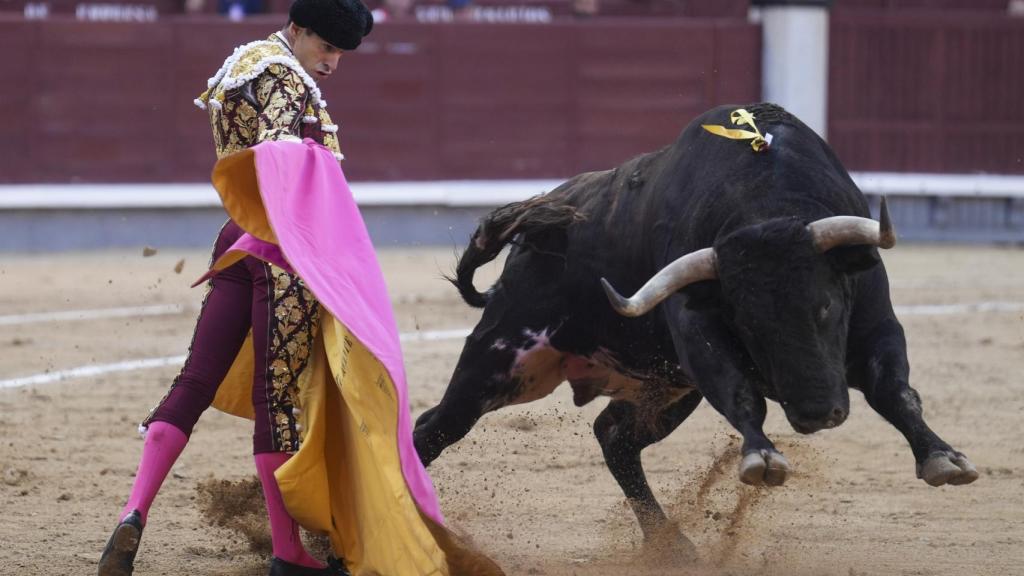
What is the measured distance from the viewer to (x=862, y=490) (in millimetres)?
3842

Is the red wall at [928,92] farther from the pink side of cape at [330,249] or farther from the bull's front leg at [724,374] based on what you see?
the pink side of cape at [330,249]

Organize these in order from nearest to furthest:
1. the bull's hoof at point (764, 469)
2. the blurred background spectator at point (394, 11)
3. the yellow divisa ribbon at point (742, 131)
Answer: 1. the bull's hoof at point (764, 469)
2. the yellow divisa ribbon at point (742, 131)
3. the blurred background spectator at point (394, 11)

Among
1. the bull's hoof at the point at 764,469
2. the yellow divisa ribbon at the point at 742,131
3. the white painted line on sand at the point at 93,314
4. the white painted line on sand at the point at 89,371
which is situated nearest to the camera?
the bull's hoof at the point at 764,469

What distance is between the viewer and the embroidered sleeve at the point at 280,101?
104 inches

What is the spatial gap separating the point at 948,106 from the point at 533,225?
8038 mm

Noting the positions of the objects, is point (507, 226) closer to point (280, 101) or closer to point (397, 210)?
point (280, 101)

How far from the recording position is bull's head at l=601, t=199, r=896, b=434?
8.43 ft

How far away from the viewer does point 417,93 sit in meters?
9.82

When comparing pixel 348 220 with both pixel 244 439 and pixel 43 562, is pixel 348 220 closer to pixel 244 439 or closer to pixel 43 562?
pixel 43 562

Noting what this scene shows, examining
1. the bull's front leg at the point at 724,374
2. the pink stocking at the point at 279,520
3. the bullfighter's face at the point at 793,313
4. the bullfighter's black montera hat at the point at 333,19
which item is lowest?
the pink stocking at the point at 279,520

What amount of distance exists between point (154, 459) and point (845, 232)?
1245 millimetres

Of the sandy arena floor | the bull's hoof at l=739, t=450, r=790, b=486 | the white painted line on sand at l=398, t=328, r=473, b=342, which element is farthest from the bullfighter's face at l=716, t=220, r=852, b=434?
the white painted line on sand at l=398, t=328, r=473, b=342

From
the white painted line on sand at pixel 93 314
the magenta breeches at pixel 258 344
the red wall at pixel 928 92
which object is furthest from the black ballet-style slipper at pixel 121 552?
the red wall at pixel 928 92

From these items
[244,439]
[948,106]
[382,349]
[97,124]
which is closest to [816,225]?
[382,349]
